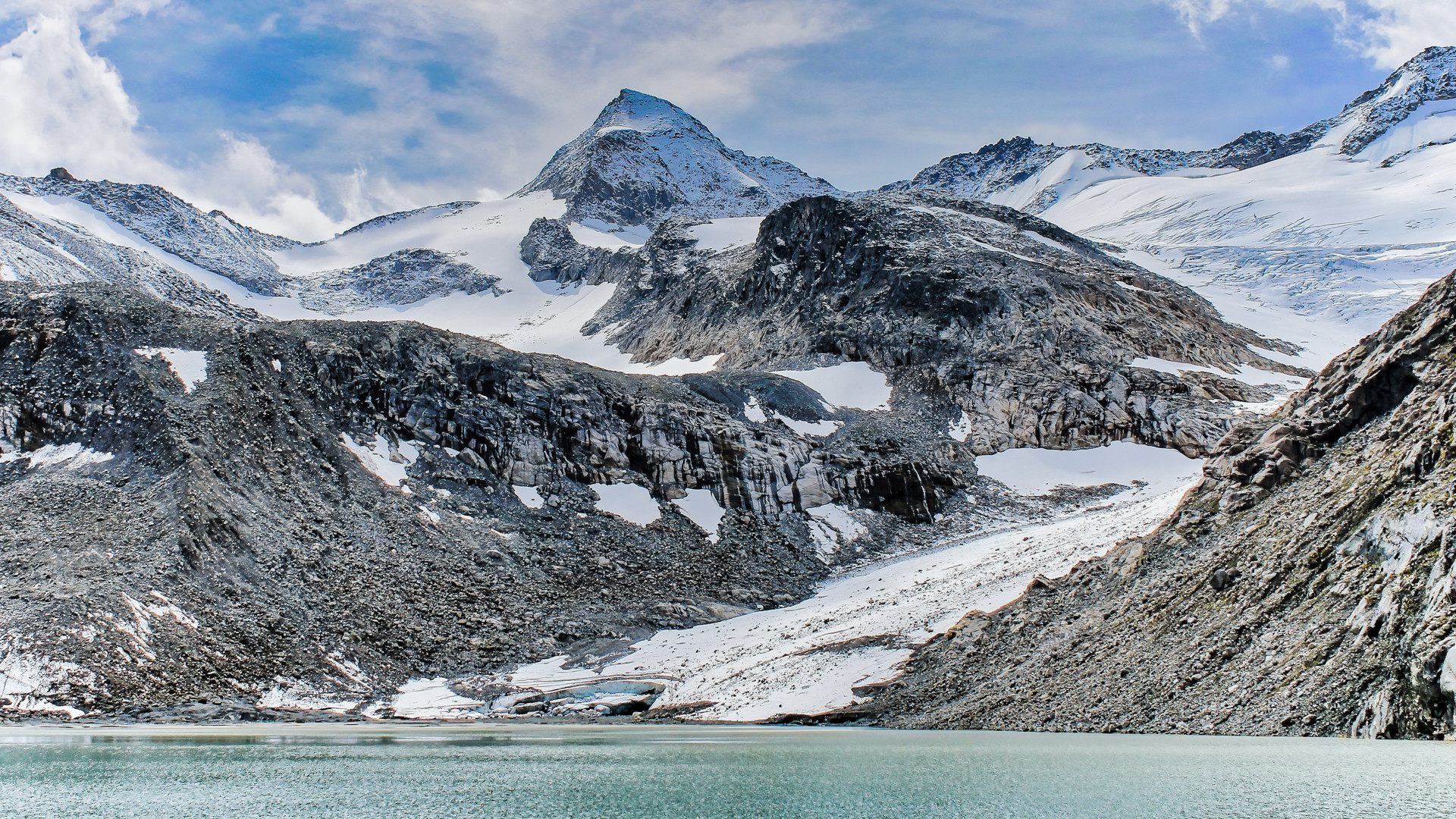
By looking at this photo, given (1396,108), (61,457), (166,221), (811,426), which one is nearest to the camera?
(61,457)

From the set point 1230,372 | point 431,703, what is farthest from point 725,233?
point 431,703

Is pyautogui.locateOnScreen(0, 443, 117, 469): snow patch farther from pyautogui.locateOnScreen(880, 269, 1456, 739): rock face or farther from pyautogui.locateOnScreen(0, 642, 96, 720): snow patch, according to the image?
pyautogui.locateOnScreen(880, 269, 1456, 739): rock face

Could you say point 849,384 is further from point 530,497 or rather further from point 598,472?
point 530,497

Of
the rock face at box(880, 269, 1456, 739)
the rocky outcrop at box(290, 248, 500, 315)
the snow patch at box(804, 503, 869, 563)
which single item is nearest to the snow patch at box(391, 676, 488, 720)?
the rock face at box(880, 269, 1456, 739)

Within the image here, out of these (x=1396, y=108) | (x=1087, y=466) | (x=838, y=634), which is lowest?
(x=838, y=634)

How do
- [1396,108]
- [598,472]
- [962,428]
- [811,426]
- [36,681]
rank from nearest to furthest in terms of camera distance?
[36,681]
[598,472]
[811,426]
[962,428]
[1396,108]

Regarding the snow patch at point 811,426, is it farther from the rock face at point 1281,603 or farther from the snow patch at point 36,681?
the snow patch at point 36,681

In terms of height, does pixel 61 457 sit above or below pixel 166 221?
below
